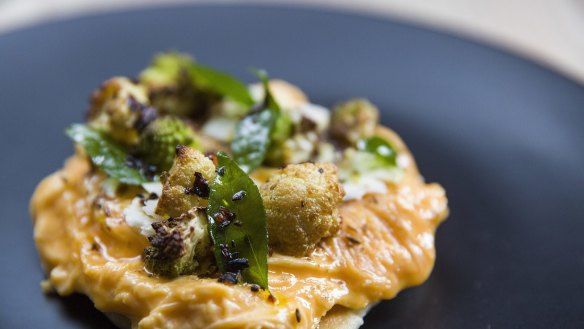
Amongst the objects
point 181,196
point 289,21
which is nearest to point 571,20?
point 289,21

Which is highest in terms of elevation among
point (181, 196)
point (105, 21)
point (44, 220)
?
point (105, 21)

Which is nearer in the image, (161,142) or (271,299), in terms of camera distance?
(271,299)

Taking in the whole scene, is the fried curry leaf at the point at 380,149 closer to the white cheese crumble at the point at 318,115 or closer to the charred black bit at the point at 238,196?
the white cheese crumble at the point at 318,115

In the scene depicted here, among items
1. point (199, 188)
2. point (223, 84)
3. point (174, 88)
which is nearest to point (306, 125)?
point (223, 84)

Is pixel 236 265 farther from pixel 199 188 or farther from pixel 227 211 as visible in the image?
pixel 199 188

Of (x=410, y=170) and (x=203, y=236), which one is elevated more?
(x=203, y=236)

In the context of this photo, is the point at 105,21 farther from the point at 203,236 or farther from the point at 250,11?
the point at 203,236

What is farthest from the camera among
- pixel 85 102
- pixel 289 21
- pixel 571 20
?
pixel 571 20
